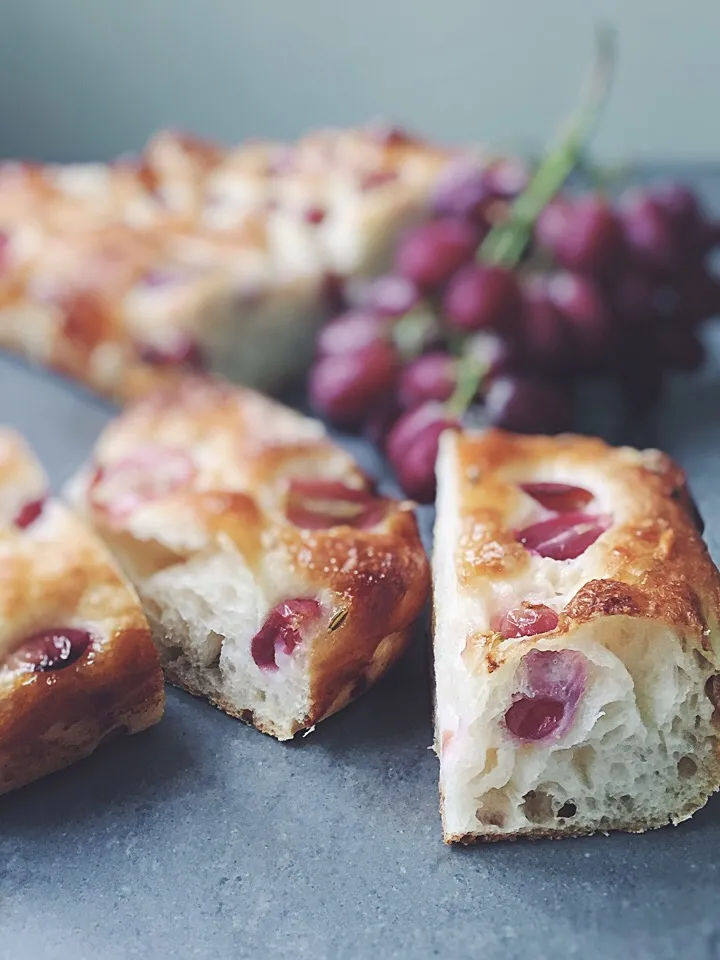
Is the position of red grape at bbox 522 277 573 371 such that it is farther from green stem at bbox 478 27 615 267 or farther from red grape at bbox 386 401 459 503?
red grape at bbox 386 401 459 503

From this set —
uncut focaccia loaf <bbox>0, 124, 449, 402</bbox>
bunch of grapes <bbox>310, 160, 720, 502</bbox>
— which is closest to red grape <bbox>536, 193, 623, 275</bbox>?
bunch of grapes <bbox>310, 160, 720, 502</bbox>

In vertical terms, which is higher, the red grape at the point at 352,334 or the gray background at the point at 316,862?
the red grape at the point at 352,334

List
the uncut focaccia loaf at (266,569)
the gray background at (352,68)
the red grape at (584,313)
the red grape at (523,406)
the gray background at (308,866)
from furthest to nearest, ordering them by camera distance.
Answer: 1. the gray background at (352,68)
2. the red grape at (584,313)
3. the red grape at (523,406)
4. the uncut focaccia loaf at (266,569)
5. the gray background at (308,866)

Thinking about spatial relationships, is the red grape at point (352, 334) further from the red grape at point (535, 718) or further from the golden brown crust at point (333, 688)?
the red grape at point (535, 718)

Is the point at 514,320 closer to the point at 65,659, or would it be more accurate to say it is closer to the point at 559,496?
the point at 559,496

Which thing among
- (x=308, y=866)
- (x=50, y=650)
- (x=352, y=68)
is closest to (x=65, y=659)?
(x=50, y=650)

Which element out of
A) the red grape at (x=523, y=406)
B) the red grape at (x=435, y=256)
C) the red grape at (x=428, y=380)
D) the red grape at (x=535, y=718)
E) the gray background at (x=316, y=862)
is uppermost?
the red grape at (x=435, y=256)

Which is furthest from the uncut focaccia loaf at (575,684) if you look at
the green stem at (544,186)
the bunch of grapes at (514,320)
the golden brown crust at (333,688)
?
the green stem at (544,186)

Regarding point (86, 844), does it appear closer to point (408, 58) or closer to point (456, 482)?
point (456, 482)
